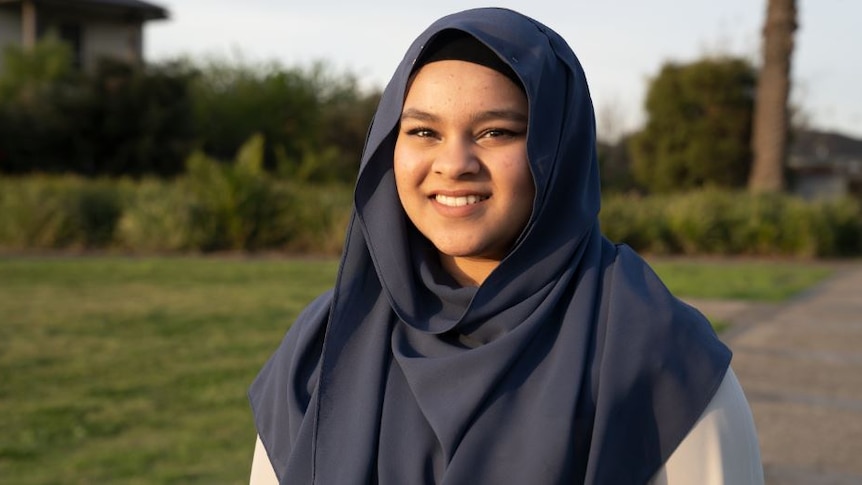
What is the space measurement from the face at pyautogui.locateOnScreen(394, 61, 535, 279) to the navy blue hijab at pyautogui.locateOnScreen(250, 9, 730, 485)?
0.05 meters

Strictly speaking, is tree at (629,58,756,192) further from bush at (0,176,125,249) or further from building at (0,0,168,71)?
building at (0,0,168,71)

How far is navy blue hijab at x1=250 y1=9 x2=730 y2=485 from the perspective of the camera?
186 centimetres

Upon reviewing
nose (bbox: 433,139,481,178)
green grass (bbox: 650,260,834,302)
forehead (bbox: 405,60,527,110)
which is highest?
forehead (bbox: 405,60,527,110)

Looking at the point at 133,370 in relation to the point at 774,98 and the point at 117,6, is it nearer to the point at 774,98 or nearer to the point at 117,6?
the point at 774,98

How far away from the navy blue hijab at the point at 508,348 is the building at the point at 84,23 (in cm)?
2954

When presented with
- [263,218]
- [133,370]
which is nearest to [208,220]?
[263,218]

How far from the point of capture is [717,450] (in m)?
1.86

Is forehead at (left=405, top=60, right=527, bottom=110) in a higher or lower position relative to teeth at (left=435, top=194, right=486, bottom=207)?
higher

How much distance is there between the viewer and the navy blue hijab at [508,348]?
1.86 meters

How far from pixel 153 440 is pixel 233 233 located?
11.6m

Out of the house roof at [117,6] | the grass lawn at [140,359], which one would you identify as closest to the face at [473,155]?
the grass lawn at [140,359]

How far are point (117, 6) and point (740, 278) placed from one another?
22.8m

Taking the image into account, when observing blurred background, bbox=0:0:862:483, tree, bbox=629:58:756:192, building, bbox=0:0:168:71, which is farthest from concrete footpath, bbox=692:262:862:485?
building, bbox=0:0:168:71

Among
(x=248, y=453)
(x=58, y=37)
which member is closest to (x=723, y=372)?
(x=248, y=453)
